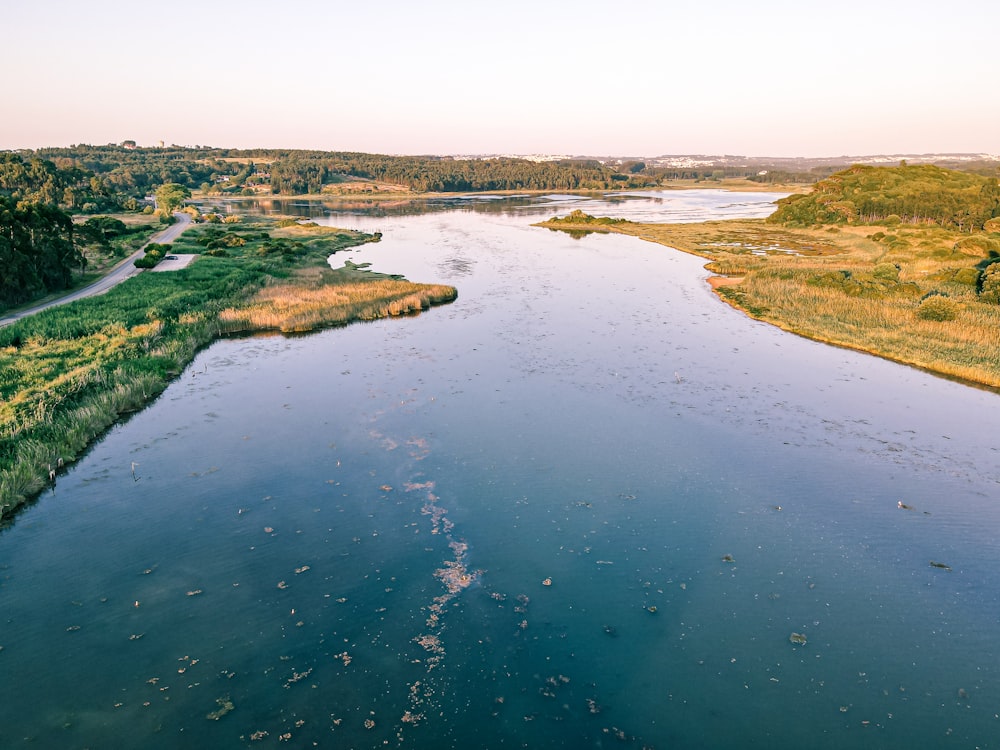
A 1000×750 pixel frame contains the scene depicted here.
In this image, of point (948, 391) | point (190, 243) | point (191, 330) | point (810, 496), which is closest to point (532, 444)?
point (810, 496)

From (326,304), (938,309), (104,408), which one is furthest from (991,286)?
(104,408)

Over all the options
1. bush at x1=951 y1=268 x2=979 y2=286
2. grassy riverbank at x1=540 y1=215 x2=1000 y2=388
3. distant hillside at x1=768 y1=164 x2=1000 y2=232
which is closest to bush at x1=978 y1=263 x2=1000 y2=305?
grassy riverbank at x1=540 y1=215 x2=1000 y2=388

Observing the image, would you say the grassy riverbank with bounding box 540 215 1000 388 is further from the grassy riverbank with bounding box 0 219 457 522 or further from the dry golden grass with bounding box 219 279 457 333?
the grassy riverbank with bounding box 0 219 457 522

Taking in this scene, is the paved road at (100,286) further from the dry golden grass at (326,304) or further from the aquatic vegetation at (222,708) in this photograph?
the aquatic vegetation at (222,708)

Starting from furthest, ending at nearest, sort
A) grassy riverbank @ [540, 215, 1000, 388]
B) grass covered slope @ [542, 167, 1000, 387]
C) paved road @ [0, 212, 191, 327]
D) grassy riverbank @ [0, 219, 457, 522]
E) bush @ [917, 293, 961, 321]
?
bush @ [917, 293, 961, 321]
paved road @ [0, 212, 191, 327]
grass covered slope @ [542, 167, 1000, 387]
grassy riverbank @ [540, 215, 1000, 388]
grassy riverbank @ [0, 219, 457, 522]

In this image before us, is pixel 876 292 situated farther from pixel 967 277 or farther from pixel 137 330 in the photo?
pixel 137 330

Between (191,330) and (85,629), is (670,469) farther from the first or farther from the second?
(191,330)
